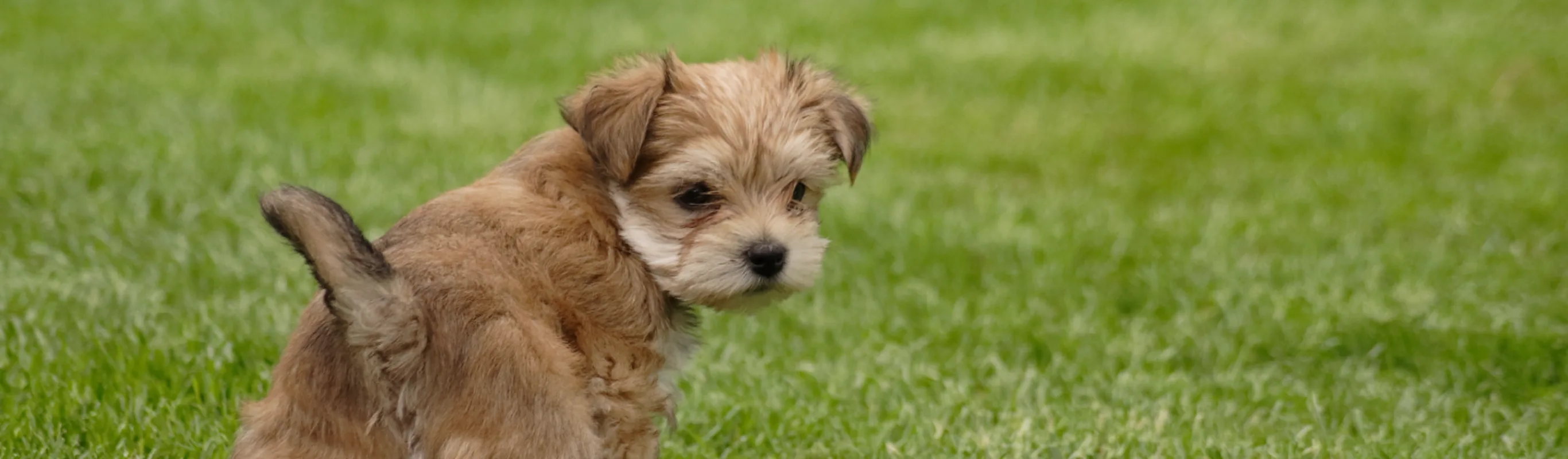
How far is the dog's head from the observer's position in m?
4.39

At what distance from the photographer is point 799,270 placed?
4.50 m

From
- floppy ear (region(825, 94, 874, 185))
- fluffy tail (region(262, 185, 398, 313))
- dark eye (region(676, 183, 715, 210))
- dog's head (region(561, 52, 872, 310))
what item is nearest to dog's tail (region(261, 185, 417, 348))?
fluffy tail (region(262, 185, 398, 313))

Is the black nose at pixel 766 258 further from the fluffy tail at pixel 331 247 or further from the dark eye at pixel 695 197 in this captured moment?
the fluffy tail at pixel 331 247

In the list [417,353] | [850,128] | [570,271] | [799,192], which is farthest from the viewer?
[850,128]

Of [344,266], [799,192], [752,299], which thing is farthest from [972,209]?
[344,266]

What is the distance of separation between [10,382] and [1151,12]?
38.6 ft

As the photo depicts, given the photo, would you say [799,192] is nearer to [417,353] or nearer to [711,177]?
[711,177]

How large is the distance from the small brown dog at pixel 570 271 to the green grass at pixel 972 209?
1463mm

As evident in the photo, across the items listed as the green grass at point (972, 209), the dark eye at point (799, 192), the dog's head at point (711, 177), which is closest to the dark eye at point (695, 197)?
the dog's head at point (711, 177)

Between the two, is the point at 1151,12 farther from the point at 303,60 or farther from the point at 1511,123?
the point at 303,60

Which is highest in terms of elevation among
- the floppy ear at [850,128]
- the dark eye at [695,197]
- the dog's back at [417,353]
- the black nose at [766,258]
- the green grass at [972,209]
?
the floppy ear at [850,128]

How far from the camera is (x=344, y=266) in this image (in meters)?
3.72

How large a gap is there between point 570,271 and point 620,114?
531 millimetres

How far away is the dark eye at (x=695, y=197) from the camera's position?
4.47 meters
